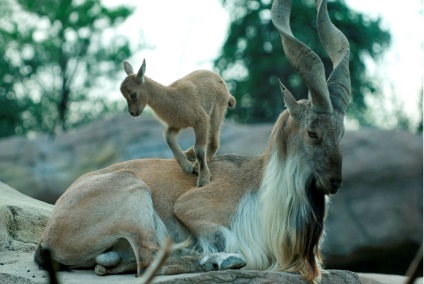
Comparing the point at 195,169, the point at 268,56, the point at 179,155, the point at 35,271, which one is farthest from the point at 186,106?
the point at 268,56

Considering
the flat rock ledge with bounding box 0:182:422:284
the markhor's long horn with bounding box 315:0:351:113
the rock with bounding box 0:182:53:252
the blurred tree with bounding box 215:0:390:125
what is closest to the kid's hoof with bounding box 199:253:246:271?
the flat rock ledge with bounding box 0:182:422:284

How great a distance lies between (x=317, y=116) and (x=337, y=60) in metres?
0.86

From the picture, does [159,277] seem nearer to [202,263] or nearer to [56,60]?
[202,263]

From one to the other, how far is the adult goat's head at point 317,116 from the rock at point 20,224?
2717 millimetres

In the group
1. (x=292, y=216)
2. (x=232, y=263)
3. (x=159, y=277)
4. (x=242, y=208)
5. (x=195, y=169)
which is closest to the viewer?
(x=159, y=277)

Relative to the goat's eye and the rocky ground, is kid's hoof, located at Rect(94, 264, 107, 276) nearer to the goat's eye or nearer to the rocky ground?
the goat's eye

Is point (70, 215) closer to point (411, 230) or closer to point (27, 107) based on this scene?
point (411, 230)

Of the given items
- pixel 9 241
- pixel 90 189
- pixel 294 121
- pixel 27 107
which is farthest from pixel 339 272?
pixel 27 107

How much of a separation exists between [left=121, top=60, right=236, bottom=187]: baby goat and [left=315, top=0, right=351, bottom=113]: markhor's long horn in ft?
3.56

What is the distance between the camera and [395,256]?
1834 cm

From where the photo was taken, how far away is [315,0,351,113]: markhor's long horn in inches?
273

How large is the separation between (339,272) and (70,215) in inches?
92.1

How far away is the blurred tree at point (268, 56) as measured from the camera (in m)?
27.5

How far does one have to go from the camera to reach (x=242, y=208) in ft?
23.8
